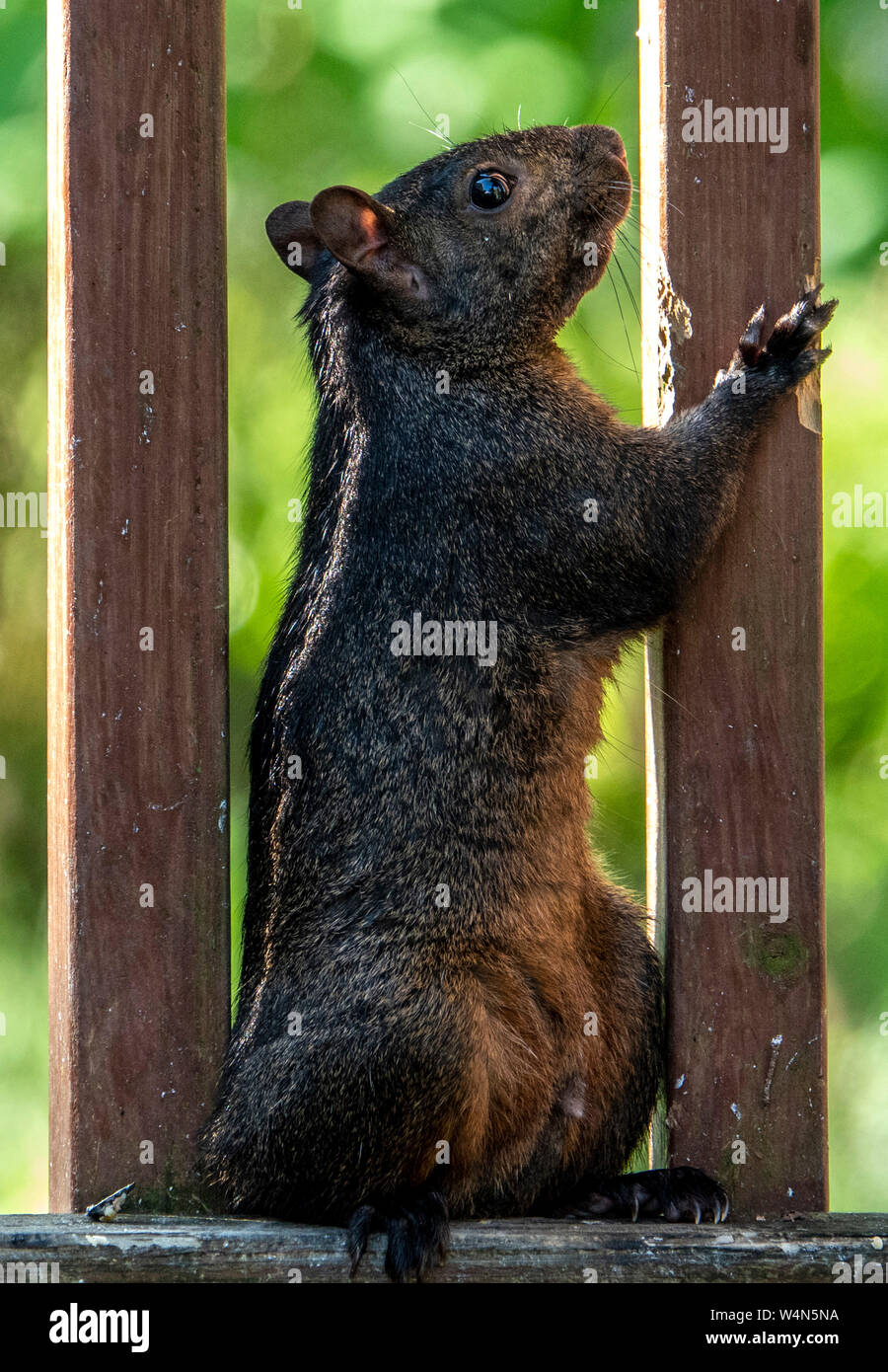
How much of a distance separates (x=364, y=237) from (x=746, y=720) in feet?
5.98

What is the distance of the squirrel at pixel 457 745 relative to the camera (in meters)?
3.91

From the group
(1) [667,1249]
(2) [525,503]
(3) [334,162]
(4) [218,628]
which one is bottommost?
(1) [667,1249]

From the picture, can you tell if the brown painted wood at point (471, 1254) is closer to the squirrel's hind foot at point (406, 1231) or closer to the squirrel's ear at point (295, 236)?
the squirrel's hind foot at point (406, 1231)

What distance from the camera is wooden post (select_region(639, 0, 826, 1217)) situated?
3.92 m

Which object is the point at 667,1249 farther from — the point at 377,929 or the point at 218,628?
the point at 218,628

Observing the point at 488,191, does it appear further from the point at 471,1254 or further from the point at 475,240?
the point at 471,1254

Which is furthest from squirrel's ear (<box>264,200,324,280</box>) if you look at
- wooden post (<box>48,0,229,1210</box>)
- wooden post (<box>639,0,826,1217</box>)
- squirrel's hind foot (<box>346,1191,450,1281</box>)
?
squirrel's hind foot (<box>346,1191,450,1281</box>)

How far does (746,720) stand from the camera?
398 cm

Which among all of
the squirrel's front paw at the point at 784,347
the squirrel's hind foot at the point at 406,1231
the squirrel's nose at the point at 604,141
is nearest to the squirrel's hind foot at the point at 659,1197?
the squirrel's hind foot at the point at 406,1231

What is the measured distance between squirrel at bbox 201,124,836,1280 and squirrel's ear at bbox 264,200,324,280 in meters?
0.28

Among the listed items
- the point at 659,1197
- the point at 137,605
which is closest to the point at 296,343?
the point at 137,605

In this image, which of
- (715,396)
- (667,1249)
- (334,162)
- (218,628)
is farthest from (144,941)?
(334,162)

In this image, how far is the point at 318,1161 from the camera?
3.86 m

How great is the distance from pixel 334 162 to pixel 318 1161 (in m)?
4.00
